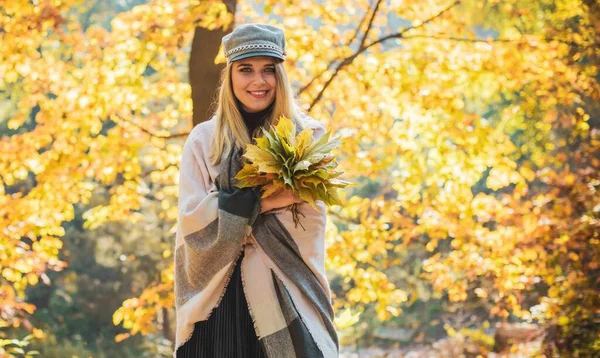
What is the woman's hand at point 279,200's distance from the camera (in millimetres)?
2531

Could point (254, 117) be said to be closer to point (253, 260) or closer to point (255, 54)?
point (255, 54)

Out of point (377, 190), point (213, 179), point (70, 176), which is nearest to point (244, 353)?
point (213, 179)

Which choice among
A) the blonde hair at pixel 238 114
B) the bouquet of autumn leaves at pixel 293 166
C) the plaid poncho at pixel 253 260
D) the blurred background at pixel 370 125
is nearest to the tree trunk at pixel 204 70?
the blurred background at pixel 370 125

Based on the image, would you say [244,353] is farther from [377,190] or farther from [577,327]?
[377,190]

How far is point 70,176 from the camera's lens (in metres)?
5.53

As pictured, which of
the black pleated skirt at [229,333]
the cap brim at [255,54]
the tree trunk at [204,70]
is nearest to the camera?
the black pleated skirt at [229,333]

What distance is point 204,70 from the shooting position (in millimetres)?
4477

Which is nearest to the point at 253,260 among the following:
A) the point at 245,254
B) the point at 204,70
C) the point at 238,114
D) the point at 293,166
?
the point at 245,254

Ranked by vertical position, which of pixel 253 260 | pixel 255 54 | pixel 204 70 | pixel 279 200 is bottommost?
pixel 253 260

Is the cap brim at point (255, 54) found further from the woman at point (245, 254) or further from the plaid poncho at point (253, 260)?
the plaid poncho at point (253, 260)

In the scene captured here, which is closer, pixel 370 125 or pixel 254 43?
A: pixel 254 43

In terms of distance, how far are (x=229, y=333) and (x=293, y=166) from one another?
1.91ft

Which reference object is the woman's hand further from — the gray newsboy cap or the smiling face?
the gray newsboy cap

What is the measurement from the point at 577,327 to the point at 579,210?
142 cm
